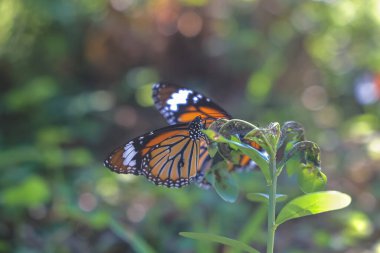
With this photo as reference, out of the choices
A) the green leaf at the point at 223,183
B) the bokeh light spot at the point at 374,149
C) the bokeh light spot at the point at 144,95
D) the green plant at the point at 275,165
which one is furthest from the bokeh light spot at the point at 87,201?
the green plant at the point at 275,165

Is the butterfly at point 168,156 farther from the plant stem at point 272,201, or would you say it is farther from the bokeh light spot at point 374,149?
the bokeh light spot at point 374,149

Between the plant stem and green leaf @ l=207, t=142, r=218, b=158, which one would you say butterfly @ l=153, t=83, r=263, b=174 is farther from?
the plant stem

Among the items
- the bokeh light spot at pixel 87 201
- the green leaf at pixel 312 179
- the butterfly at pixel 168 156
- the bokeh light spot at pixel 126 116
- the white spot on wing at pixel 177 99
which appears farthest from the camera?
the bokeh light spot at pixel 126 116

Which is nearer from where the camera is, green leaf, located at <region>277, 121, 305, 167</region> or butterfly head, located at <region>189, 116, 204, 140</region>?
green leaf, located at <region>277, 121, 305, 167</region>

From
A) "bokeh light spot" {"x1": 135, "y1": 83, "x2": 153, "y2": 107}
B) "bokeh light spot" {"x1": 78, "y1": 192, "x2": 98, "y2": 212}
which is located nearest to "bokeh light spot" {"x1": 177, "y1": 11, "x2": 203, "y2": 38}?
"bokeh light spot" {"x1": 135, "y1": 83, "x2": 153, "y2": 107}

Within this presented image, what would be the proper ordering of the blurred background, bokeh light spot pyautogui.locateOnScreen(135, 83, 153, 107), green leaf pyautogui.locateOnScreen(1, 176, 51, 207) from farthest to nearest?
bokeh light spot pyautogui.locateOnScreen(135, 83, 153, 107) → the blurred background → green leaf pyautogui.locateOnScreen(1, 176, 51, 207)

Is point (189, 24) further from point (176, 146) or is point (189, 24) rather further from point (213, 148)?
point (213, 148)

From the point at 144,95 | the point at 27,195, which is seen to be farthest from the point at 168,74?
the point at 27,195
